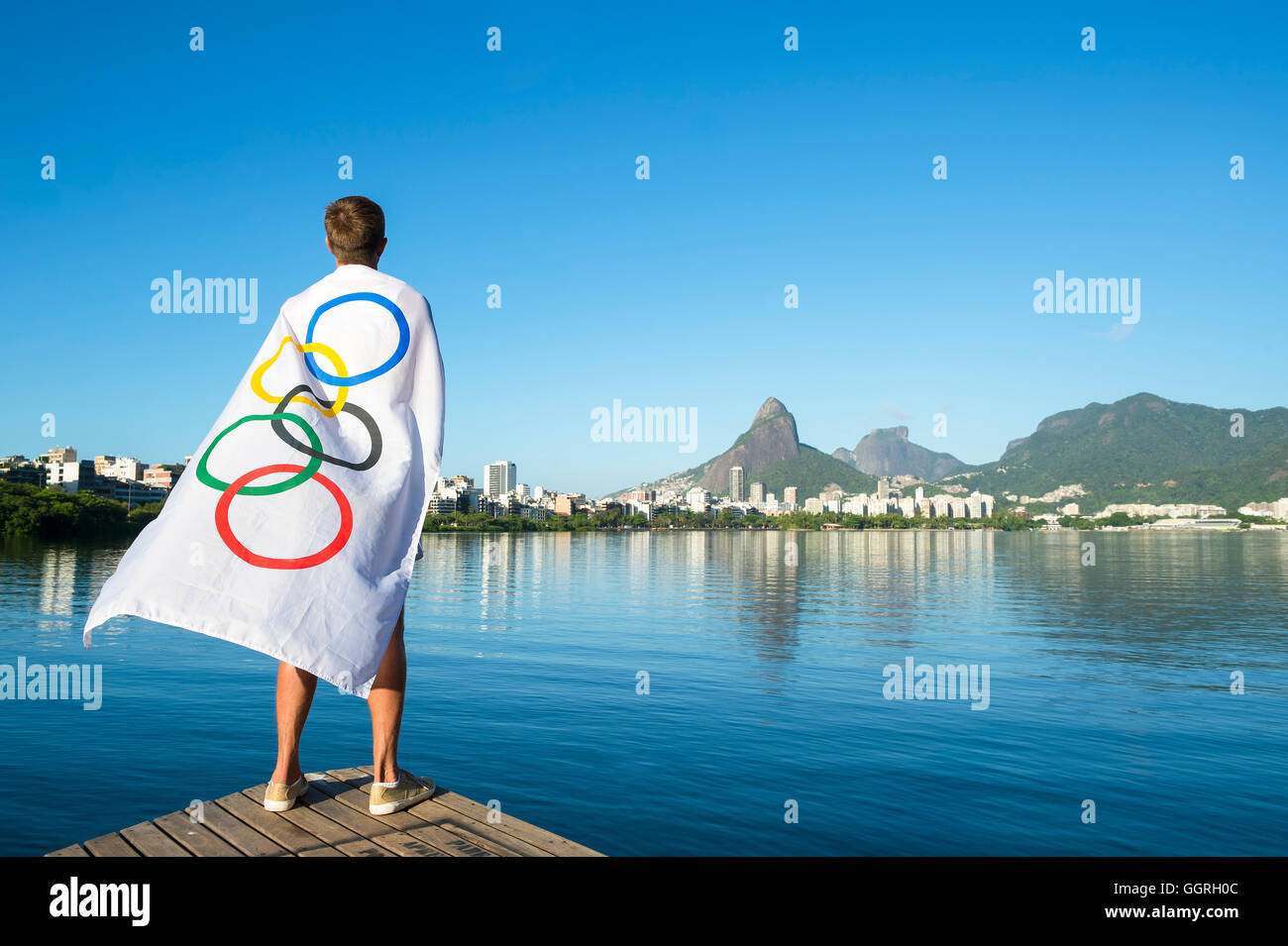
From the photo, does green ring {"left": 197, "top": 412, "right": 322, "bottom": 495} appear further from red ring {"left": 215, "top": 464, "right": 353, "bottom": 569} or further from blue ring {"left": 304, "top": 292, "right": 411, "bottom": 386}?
blue ring {"left": 304, "top": 292, "right": 411, "bottom": 386}

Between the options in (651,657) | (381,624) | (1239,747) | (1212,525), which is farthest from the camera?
(1212,525)

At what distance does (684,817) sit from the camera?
8562mm

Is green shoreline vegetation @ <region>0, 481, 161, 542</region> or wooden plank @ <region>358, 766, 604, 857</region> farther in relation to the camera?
green shoreline vegetation @ <region>0, 481, 161, 542</region>

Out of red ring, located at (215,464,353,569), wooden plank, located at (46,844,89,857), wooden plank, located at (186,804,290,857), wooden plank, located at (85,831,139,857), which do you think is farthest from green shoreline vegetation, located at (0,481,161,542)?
red ring, located at (215,464,353,569)

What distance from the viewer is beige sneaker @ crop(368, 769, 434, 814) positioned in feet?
14.2

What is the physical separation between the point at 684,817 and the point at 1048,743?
637 cm

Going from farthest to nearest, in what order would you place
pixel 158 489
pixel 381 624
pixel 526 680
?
pixel 158 489
pixel 526 680
pixel 381 624

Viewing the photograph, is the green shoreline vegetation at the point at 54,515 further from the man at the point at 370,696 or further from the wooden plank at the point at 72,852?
the wooden plank at the point at 72,852

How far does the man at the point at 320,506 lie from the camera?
3578 millimetres

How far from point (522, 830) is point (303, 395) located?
2516 millimetres

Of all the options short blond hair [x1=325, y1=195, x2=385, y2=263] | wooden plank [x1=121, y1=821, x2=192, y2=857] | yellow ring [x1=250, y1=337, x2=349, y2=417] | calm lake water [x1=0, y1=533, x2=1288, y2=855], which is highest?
short blond hair [x1=325, y1=195, x2=385, y2=263]
